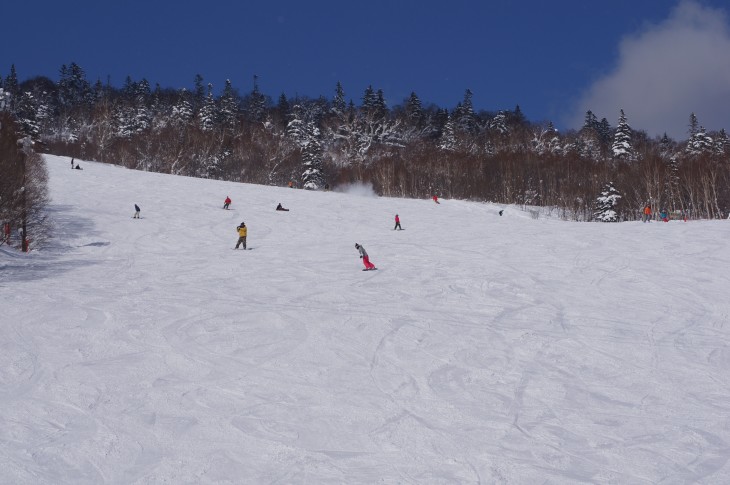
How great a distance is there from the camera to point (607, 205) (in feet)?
170

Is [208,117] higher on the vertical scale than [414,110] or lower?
lower

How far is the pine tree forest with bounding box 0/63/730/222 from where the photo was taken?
59656 mm

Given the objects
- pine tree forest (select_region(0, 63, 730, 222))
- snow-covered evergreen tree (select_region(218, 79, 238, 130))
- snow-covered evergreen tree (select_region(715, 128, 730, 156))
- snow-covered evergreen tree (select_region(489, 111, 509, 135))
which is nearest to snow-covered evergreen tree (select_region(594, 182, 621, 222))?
pine tree forest (select_region(0, 63, 730, 222))

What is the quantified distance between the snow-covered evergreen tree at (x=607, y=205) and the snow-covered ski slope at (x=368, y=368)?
30323mm

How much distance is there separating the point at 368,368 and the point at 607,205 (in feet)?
159

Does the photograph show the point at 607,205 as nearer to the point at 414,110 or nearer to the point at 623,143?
the point at 623,143

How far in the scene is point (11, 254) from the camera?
20500 millimetres

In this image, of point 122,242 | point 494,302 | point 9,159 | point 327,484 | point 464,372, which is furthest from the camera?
point 122,242

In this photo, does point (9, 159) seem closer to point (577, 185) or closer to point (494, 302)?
point (494, 302)

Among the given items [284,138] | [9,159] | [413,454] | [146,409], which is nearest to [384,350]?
[413,454]

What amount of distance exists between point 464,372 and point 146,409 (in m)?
5.41

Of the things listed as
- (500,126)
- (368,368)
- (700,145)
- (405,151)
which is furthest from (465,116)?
Result: (368,368)

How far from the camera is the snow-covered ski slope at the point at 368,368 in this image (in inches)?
261

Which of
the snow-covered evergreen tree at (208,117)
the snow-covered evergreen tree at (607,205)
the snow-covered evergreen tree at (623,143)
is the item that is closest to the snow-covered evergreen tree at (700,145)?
the snow-covered evergreen tree at (623,143)
